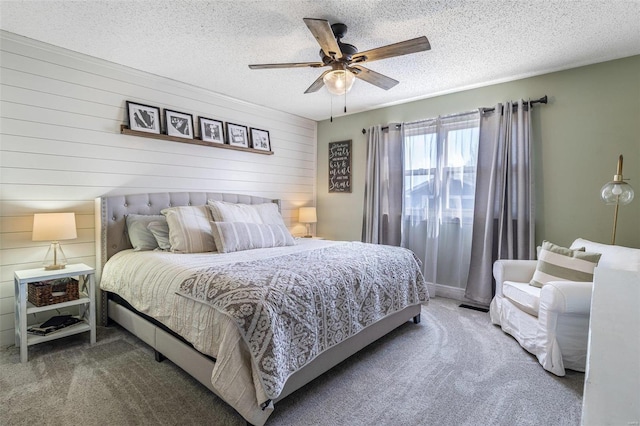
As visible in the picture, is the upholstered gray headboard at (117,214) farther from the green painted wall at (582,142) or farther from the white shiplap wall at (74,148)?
the green painted wall at (582,142)

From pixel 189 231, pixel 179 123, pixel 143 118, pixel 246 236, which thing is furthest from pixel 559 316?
pixel 143 118

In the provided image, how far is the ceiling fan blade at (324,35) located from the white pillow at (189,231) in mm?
1916

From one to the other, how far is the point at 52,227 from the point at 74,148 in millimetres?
833

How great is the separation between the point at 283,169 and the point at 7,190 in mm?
3054

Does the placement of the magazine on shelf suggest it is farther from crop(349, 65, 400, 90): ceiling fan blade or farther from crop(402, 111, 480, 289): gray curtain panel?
crop(402, 111, 480, 289): gray curtain panel

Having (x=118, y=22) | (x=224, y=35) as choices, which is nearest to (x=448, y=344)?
(x=224, y=35)

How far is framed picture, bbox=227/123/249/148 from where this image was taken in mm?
4105

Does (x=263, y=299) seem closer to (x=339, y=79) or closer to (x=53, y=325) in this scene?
(x=339, y=79)

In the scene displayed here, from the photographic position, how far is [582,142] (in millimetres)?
3098

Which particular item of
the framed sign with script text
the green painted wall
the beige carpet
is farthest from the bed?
the framed sign with script text

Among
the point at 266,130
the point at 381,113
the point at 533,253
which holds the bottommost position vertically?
the point at 533,253

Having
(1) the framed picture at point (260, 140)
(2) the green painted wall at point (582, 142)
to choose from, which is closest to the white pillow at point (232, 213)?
(1) the framed picture at point (260, 140)

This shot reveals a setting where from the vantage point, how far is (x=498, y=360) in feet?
7.88

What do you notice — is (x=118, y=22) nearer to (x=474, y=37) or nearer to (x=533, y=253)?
(x=474, y=37)
